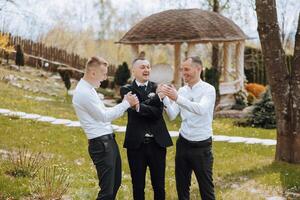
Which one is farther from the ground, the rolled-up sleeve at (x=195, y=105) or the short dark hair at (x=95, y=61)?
the short dark hair at (x=95, y=61)

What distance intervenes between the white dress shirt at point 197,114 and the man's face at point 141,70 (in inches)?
13.9

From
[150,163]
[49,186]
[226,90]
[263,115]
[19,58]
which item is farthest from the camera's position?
[19,58]

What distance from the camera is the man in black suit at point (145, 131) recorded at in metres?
5.90

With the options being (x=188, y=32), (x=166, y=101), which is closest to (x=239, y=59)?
(x=188, y=32)

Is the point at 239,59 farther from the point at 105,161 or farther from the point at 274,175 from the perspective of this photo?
the point at 105,161

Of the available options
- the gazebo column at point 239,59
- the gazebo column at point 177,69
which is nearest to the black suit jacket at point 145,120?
the gazebo column at point 177,69

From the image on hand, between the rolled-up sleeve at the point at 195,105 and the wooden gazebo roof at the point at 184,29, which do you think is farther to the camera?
the wooden gazebo roof at the point at 184,29

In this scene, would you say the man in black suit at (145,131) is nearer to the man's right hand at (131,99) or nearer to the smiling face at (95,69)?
the man's right hand at (131,99)

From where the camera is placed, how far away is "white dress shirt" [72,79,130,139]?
5184 millimetres

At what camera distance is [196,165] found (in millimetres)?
5875

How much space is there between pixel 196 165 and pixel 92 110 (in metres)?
1.46

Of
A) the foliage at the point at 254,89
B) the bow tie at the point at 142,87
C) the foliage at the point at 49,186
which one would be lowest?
the foliage at the point at 49,186

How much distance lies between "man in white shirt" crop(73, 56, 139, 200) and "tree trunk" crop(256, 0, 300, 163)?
4383 millimetres

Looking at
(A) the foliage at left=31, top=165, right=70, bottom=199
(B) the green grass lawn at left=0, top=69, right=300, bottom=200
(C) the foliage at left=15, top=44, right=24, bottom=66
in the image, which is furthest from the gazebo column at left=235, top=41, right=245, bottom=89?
(A) the foliage at left=31, top=165, right=70, bottom=199
